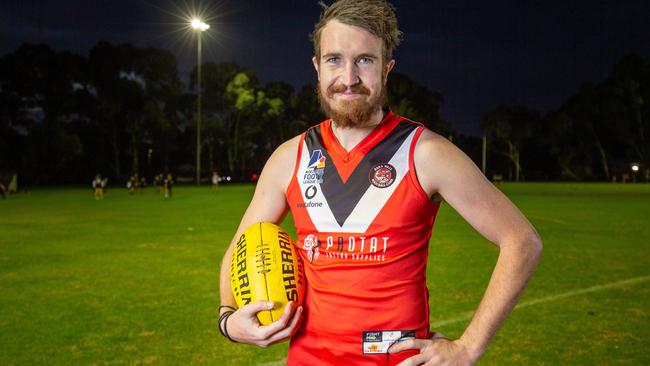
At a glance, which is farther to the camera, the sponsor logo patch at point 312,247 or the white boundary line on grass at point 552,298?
the white boundary line on grass at point 552,298

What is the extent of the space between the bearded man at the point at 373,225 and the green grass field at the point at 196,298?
385cm

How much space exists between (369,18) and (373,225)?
852 mm

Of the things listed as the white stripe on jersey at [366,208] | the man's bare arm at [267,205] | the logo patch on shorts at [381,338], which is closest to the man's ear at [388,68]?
the white stripe on jersey at [366,208]

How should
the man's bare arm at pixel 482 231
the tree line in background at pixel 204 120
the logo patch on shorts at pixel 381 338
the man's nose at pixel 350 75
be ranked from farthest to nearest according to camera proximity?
1. the tree line in background at pixel 204 120
2. the man's nose at pixel 350 75
3. the logo patch on shorts at pixel 381 338
4. the man's bare arm at pixel 482 231

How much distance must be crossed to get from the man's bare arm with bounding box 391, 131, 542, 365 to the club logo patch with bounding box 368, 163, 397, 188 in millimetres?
109

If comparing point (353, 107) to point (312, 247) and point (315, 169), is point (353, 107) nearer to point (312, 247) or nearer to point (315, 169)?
point (315, 169)

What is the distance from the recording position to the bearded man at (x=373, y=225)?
87.1 inches

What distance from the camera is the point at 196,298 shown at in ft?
28.2

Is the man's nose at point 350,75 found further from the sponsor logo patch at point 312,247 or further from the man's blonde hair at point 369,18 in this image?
the sponsor logo patch at point 312,247

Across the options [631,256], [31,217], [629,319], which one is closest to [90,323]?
[629,319]

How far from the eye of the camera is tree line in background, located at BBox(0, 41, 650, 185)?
55750 millimetres

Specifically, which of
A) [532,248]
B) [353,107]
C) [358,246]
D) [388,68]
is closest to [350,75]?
[353,107]

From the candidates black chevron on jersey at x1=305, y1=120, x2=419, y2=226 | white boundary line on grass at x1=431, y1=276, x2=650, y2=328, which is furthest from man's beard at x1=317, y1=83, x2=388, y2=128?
white boundary line on grass at x1=431, y1=276, x2=650, y2=328

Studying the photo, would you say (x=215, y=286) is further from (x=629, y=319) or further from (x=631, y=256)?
(x=631, y=256)
